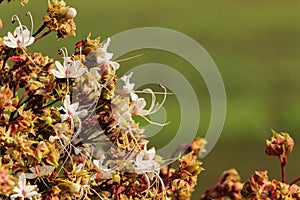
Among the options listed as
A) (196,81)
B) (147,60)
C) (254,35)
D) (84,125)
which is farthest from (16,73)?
(254,35)

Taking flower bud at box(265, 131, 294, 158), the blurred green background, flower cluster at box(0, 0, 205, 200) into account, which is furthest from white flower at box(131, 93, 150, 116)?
the blurred green background

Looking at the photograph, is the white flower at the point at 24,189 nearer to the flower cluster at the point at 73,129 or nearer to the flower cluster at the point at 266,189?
the flower cluster at the point at 73,129

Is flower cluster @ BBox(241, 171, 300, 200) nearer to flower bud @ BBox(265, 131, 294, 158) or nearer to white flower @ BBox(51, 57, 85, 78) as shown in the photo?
flower bud @ BBox(265, 131, 294, 158)

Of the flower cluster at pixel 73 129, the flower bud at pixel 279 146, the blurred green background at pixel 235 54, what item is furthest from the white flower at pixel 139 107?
the blurred green background at pixel 235 54

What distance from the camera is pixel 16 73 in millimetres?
525

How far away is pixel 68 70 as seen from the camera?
491 mm

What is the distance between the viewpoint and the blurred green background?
296cm

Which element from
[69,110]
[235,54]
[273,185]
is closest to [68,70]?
[69,110]

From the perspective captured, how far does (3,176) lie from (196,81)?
2.94 meters

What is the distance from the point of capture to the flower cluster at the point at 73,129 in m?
0.47

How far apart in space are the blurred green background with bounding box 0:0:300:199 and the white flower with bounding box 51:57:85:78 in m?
2.00

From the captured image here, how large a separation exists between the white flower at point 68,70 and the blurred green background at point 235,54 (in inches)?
78.9

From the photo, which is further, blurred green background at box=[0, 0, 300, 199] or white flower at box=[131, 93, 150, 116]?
blurred green background at box=[0, 0, 300, 199]

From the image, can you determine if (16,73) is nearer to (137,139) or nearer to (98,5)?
(137,139)
